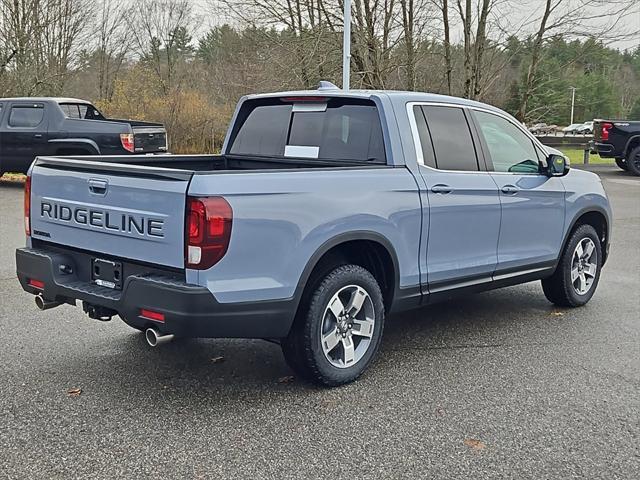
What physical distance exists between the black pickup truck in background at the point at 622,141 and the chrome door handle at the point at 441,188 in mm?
18331

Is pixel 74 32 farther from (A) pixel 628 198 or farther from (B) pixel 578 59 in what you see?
(A) pixel 628 198

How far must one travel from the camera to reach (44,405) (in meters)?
4.08

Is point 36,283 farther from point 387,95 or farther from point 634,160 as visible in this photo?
point 634,160

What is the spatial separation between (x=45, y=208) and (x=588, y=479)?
345 cm

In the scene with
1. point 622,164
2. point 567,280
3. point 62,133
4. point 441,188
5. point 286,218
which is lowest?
point 567,280

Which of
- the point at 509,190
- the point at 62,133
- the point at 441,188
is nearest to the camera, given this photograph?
the point at 441,188

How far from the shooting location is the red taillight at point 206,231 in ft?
12.2

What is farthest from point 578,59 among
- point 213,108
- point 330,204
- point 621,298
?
point 330,204

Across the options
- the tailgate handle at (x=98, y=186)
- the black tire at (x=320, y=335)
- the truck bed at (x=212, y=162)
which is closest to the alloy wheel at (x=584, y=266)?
the truck bed at (x=212, y=162)

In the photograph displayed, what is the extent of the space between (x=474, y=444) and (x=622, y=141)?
1992 cm

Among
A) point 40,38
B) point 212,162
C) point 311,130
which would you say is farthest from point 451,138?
point 40,38

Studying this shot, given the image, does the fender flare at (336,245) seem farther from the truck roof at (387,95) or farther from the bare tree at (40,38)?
the bare tree at (40,38)

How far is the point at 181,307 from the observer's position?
147 inches

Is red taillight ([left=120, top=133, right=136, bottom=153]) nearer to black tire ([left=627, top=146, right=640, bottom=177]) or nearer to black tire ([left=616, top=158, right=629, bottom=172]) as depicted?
black tire ([left=627, top=146, right=640, bottom=177])
